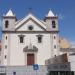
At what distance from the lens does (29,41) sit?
52.0 m

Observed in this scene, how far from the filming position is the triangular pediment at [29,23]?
172ft

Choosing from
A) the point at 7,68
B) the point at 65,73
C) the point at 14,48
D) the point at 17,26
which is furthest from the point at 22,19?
the point at 65,73

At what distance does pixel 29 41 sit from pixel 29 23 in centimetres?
337

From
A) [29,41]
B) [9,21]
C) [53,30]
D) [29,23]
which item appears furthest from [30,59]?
[9,21]

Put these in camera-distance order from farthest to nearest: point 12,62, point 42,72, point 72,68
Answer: point 12,62 < point 42,72 < point 72,68

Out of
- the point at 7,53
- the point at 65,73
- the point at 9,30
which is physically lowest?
the point at 65,73

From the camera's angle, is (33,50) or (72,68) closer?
(72,68)

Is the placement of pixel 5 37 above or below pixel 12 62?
above

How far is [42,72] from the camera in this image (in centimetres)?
3759

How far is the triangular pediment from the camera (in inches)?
2063

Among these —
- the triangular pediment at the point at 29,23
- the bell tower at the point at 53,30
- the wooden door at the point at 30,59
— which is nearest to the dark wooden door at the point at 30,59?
the wooden door at the point at 30,59

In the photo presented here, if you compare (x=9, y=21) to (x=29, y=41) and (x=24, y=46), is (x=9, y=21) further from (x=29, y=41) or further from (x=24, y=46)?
(x=24, y=46)

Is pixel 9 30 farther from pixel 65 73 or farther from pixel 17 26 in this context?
pixel 65 73

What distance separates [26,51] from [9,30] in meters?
5.02
